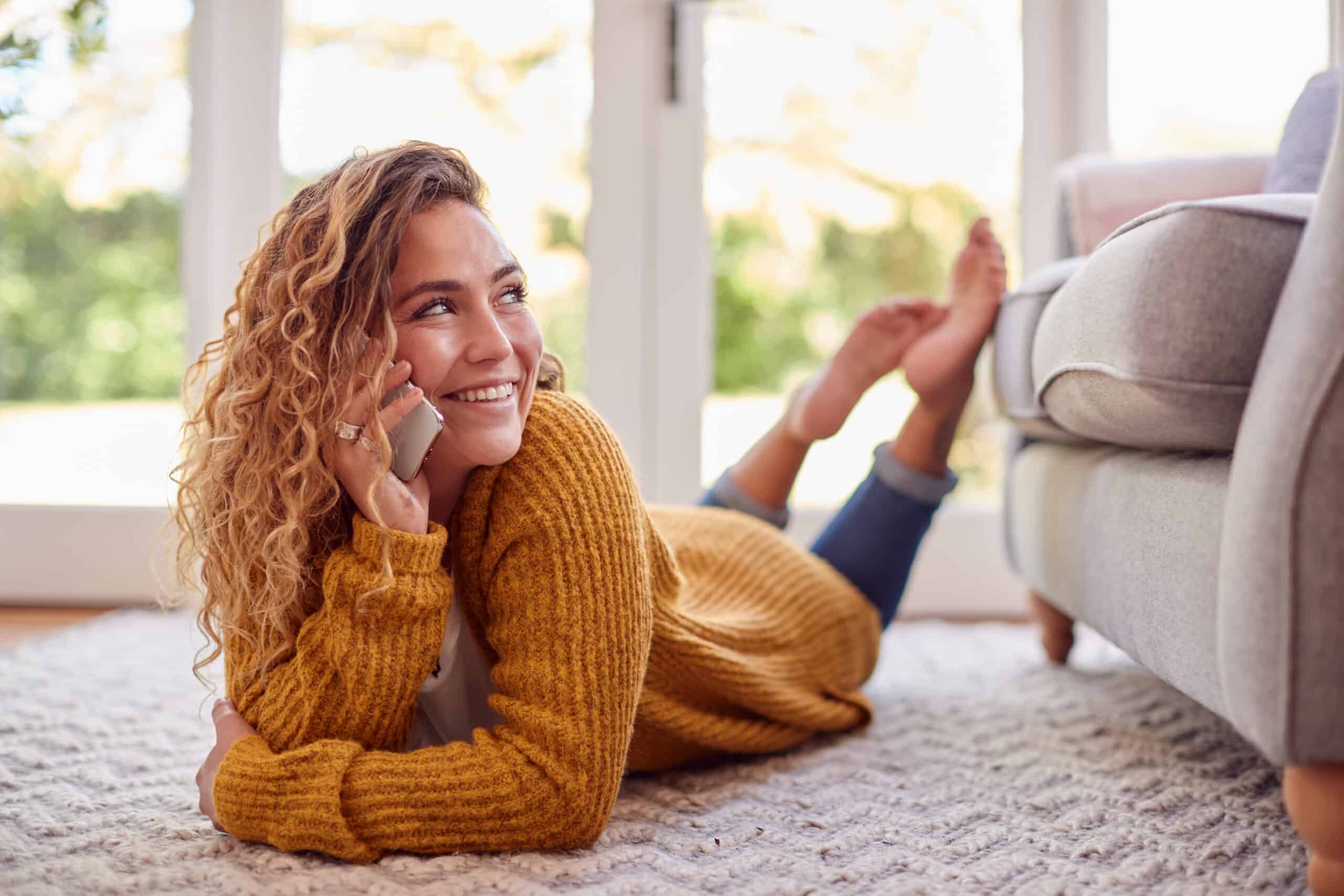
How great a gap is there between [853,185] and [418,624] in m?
1.61

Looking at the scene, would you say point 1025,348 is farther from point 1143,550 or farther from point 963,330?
point 1143,550

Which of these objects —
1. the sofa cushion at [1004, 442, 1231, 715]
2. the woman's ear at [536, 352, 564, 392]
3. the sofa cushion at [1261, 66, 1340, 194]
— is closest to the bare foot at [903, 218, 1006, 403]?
the sofa cushion at [1004, 442, 1231, 715]

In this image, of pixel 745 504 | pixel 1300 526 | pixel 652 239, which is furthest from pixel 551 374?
pixel 652 239

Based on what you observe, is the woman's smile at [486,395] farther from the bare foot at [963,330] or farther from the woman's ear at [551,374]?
the bare foot at [963,330]

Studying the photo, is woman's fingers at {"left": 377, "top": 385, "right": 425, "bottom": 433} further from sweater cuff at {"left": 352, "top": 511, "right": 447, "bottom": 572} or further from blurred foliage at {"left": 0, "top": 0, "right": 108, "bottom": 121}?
blurred foliage at {"left": 0, "top": 0, "right": 108, "bottom": 121}

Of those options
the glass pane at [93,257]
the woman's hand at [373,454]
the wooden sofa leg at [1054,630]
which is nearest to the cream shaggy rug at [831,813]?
the wooden sofa leg at [1054,630]

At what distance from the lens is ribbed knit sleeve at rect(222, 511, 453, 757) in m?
0.79

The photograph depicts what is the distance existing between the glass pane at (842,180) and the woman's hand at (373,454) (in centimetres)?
139

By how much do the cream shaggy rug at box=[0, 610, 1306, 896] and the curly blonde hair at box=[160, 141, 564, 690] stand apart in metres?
0.16

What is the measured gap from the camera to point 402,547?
2.59 ft

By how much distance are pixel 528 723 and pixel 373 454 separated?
23cm

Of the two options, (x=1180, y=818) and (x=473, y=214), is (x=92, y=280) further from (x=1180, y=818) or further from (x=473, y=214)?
(x=1180, y=818)

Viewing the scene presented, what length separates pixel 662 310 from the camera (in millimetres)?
2150

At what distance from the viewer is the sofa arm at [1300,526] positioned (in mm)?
596
